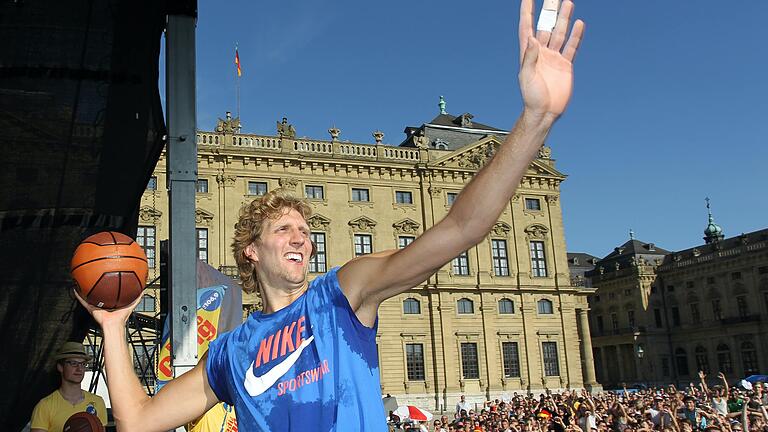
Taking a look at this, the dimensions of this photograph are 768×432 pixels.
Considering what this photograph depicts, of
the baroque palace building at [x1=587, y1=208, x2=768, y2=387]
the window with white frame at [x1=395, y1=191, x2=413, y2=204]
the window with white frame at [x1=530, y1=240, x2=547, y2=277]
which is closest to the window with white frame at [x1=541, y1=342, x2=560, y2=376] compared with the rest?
the window with white frame at [x1=530, y1=240, x2=547, y2=277]

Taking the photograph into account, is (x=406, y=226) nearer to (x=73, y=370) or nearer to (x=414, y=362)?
(x=414, y=362)

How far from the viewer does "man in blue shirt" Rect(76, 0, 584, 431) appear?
1869 millimetres

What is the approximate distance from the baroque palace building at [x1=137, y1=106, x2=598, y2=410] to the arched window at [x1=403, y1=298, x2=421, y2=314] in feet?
0.28

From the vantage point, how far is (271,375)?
2.30 metres

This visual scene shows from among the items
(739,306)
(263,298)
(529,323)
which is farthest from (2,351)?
(739,306)

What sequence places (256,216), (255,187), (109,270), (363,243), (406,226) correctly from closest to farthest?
1. (256,216)
2. (109,270)
3. (255,187)
4. (363,243)
5. (406,226)

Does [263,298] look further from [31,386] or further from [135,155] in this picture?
[31,386]

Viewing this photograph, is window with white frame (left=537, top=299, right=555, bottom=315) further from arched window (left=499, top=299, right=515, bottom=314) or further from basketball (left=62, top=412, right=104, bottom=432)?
basketball (left=62, top=412, right=104, bottom=432)

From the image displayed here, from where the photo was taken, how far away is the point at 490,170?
1871 millimetres

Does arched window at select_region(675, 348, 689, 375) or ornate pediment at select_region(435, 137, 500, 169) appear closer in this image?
ornate pediment at select_region(435, 137, 500, 169)

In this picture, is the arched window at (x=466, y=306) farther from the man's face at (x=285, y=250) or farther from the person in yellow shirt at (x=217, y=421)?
the man's face at (x=285, y=250)

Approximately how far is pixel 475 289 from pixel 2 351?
36.1 m

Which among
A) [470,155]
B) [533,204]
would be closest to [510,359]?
[533,204]

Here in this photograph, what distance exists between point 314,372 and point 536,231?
42273mm
